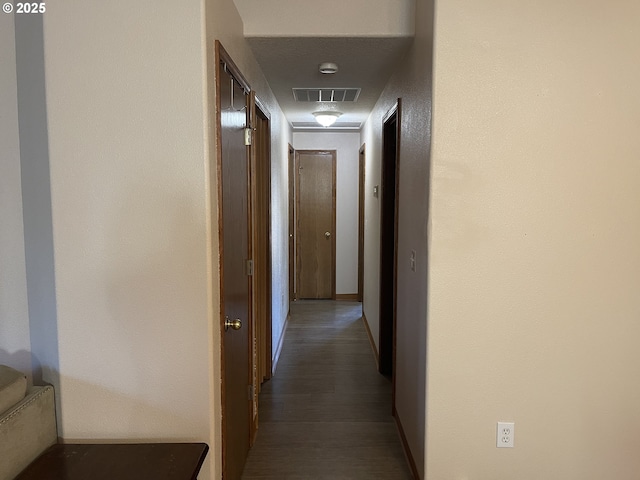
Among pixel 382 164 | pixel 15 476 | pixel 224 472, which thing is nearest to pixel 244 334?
pixel 224 472

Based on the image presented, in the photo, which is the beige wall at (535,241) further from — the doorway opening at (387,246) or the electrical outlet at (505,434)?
the doorway opening at (387,246)

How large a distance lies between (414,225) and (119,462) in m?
1.60

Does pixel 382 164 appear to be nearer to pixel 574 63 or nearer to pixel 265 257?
pixel 265 257

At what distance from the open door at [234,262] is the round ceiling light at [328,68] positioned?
2.00 ft

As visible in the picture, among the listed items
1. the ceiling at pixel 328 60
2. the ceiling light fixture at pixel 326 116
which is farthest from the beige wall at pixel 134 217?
the ceiling light fixture at pixel 326 116

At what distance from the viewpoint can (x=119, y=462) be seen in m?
1.53

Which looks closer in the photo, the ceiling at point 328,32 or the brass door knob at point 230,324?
the brass door knob at point 230,324

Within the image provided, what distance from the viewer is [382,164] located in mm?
3621

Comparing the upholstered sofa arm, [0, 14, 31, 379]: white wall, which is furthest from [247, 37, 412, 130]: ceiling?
the upholstered sofa arm

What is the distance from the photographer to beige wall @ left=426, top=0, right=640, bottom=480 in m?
1.88

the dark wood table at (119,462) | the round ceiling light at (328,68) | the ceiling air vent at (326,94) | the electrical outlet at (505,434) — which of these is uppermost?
the ceiling air vent at (326,94)

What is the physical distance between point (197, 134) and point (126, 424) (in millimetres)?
1121

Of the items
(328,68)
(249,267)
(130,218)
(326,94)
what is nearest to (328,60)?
(328,68)

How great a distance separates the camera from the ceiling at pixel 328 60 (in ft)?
8.05
